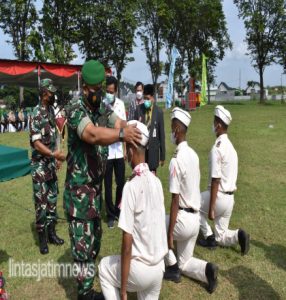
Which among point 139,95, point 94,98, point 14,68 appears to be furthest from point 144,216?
point 14,68

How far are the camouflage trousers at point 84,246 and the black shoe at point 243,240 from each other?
2.00m

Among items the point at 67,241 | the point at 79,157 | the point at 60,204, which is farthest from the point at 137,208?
the point at 60,204

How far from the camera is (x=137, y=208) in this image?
2775mm

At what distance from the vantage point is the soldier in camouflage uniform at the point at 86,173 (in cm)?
299

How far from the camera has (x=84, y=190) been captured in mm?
3199

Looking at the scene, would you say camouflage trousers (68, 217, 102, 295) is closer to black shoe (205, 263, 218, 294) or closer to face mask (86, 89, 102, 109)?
face mask (86, 89, 102, 109)

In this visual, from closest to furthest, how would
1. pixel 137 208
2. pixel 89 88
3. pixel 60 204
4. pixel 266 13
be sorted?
pixel 137 208 < pixel 89 88 < pixel 60 204 < pixel 266 13

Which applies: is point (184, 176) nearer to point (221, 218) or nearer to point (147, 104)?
point (221, 218)

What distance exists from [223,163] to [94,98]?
2.10m

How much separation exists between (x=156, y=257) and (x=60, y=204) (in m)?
4.44

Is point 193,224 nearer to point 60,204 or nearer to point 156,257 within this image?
point 156,257

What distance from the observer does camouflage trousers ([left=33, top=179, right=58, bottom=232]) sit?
186 inches

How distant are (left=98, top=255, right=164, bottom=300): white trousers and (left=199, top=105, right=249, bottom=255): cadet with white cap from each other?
5.54ft

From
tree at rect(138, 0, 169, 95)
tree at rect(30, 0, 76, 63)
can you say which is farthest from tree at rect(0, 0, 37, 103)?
tree at rect(138, 0, 169, 95)
